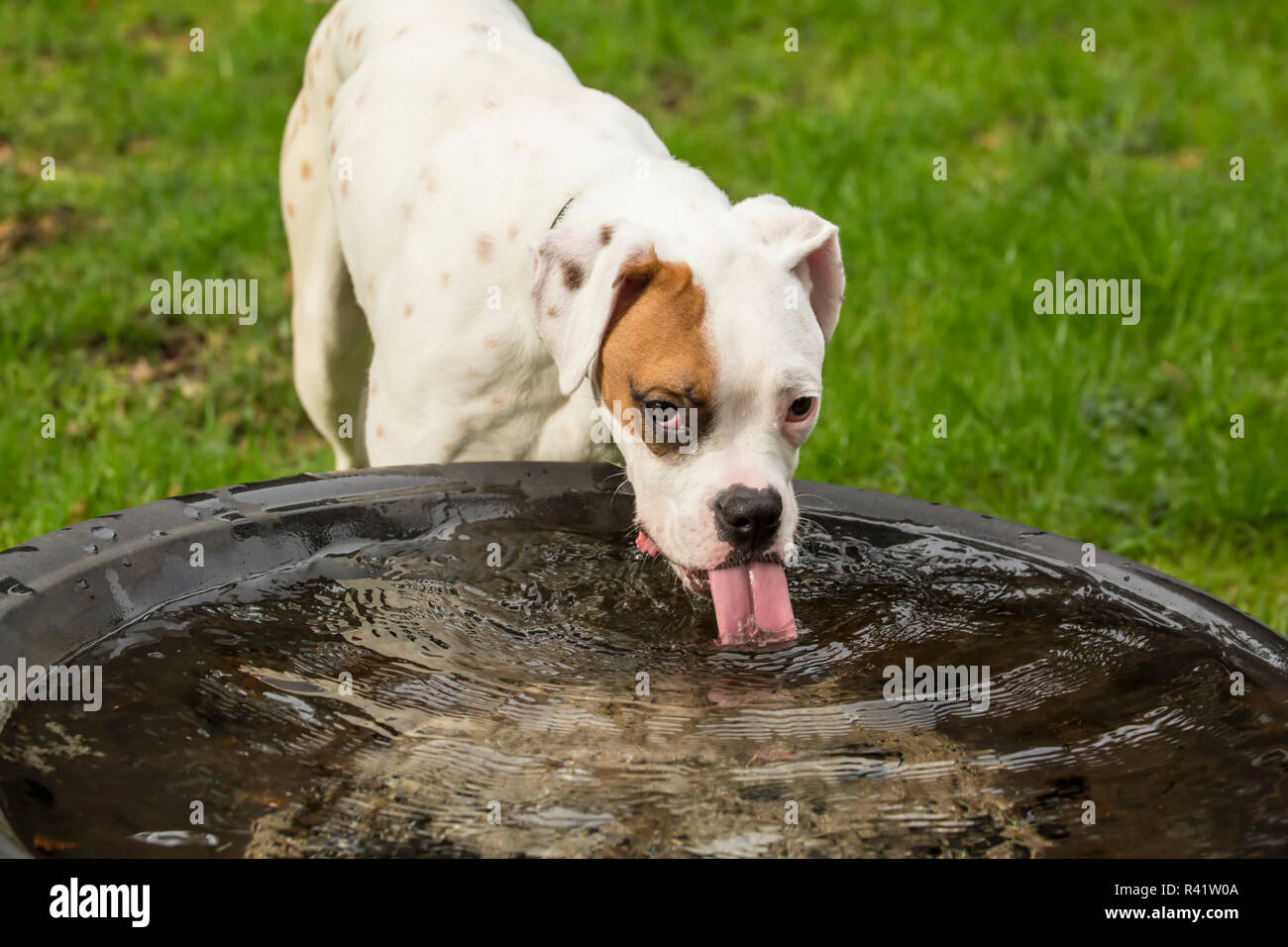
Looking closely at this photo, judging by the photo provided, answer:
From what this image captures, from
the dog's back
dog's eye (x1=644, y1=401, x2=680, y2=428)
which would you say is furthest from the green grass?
dog's eye (x1=644, y1=401, x2=680, y2=428)

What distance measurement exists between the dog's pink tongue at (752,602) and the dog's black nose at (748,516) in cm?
5

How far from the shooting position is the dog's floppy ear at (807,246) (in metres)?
2.92

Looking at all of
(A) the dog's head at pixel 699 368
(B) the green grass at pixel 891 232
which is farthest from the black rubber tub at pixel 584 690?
(B) the green grass at pixel 891 232

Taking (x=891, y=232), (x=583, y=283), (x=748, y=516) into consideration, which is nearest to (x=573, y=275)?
(x=583, y=283)

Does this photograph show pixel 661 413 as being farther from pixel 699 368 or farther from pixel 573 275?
pixel 573 275

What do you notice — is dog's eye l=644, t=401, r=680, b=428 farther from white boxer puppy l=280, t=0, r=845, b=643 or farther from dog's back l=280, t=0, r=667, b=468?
dog's back l=280, t=0, r=667, b=468

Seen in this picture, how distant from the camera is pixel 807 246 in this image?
9.52 ft

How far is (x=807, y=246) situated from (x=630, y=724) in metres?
1.11

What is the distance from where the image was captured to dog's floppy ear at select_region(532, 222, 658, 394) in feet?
9.09

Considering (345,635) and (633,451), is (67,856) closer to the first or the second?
(345,635)

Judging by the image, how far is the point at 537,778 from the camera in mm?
2094

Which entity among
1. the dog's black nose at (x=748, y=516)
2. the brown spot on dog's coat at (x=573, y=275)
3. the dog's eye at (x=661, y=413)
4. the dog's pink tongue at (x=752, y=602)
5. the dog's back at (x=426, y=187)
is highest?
the dog's back at (x=426, y=187)

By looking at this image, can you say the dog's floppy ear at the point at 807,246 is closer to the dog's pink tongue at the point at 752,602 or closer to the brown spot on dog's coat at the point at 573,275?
the brown spot on dog's coat at the point at 573,275
